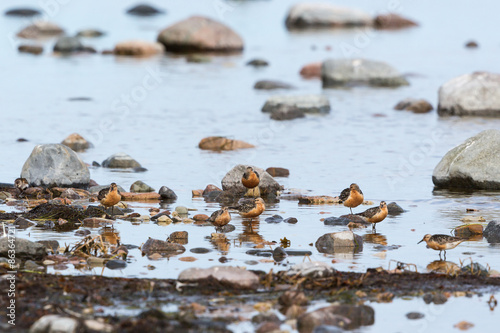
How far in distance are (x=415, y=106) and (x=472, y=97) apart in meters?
2.16

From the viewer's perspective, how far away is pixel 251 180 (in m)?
16.5

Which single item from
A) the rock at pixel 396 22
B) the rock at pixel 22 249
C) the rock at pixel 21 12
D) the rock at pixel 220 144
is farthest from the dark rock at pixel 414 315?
Result: the rock at pixel 21 12

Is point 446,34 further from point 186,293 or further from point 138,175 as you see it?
point 186,293

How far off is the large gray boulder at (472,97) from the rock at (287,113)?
194 inches

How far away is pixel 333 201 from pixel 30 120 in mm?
14623

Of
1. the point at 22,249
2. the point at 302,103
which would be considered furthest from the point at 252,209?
the point at 302,103

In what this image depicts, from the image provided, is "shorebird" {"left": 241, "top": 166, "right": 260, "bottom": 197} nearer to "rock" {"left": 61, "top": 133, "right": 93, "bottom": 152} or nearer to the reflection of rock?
the reflection of rock

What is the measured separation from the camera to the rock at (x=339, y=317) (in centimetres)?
877

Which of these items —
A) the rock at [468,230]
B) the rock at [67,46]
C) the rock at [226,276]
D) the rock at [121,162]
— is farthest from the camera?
the rock at [67,46]

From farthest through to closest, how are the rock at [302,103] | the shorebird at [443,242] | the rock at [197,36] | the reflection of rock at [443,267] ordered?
the rock at [197,36] < the rock at [302,103] < the shorebird at [443,242] < the reflection of rock at [443,267]

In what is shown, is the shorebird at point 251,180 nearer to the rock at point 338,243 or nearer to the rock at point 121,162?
the rock at point 338,243

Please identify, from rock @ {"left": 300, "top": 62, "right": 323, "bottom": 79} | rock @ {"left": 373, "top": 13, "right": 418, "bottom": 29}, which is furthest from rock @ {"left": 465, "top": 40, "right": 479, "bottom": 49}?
rock @ {"left": 300, "top": 62, "right": 323, "bottom": 79}

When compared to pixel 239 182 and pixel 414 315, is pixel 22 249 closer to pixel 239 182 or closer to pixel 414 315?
pixel 414 315

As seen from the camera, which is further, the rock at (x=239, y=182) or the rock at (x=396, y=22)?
the rock at (x=396, y=22)
